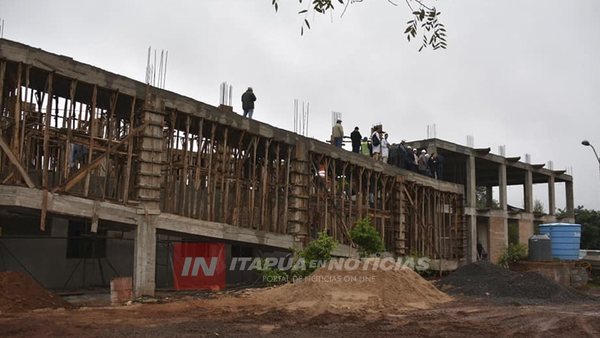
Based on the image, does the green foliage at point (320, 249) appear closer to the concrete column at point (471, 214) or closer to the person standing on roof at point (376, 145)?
the person standing on roof at point (376, 145)

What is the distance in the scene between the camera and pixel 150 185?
1411 centimetres

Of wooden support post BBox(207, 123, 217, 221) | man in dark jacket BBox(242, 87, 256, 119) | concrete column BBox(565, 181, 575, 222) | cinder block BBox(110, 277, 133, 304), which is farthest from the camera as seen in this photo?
concrete column BBox(565, 181, 575, 222)

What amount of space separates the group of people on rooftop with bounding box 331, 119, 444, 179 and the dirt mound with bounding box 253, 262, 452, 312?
761 cm

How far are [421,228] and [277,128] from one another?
8849 mm

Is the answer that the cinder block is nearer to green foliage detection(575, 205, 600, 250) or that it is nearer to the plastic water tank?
the plastic water tank

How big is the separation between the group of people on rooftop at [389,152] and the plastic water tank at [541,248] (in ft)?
16.0

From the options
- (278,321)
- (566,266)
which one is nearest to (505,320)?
(278,321)

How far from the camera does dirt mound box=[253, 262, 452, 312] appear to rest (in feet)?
45.5

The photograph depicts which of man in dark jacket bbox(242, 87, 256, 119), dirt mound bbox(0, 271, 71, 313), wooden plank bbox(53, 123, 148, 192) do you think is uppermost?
man in dark jacket bbox(242, 87, 256, 119)

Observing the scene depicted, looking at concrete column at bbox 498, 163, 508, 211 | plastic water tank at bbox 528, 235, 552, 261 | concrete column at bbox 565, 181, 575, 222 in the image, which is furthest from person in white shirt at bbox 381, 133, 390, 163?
concrete column at bbox 565, 181, 575, 222

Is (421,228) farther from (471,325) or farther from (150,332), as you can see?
(150,332)

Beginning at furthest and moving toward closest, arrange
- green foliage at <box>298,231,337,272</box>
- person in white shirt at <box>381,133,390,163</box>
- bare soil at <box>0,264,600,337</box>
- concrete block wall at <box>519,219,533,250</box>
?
concrete block wall at <box>519,219,533,250</box> → person in white shirt at <box>381,133,390,163</box> → green foliage at <box>298,231,337,272</box> → bare soil at <box>0,264,600,337</box>

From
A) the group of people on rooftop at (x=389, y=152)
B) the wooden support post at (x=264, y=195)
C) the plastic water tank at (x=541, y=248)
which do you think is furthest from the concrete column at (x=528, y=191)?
the wooden support post at (x=264, y=195)

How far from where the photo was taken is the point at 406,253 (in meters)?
22.5
